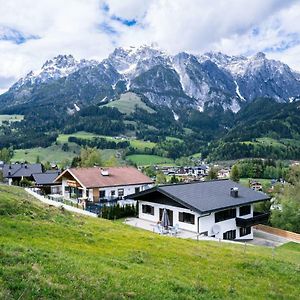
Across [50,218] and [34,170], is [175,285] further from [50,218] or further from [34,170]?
[34,170]

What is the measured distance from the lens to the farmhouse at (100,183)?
6284cm

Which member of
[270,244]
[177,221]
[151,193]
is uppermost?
[151,193]

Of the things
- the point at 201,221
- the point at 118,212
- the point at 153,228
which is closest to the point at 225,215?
the point at 201,221

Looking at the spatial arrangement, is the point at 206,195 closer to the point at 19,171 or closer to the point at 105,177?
the point at 105,177

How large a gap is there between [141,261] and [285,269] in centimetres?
877

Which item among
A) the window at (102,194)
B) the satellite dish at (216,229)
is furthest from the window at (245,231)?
the window at (102,194)

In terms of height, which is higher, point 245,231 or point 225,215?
point 225,215

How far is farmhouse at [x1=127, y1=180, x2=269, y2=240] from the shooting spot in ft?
147

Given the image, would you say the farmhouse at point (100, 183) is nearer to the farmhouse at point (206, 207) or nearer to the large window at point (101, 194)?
the large window at point (101, 194)

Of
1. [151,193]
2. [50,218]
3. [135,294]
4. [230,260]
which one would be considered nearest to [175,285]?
[135,294]

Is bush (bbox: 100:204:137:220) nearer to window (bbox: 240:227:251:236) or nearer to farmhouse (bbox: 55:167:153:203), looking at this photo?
farmhouse (bbox: 55:167:153:203)

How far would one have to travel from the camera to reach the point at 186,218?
45719 mm

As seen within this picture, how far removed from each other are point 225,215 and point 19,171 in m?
85.1

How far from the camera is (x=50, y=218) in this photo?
84.0 ft
